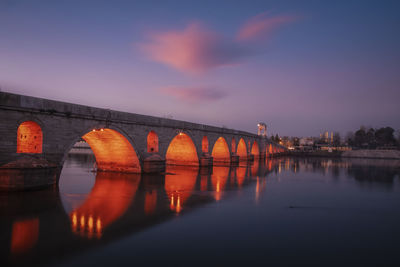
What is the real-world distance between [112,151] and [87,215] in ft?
40.5

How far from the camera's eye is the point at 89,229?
8617 millimetres

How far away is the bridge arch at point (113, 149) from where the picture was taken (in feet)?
65.9

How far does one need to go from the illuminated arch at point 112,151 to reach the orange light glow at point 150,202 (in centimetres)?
644

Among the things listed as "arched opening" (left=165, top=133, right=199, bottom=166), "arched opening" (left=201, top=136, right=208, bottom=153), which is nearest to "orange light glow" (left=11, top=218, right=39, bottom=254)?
"arched opening" (left=165, top=133, right=199, bottom=166)

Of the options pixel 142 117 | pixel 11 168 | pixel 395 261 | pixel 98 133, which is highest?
pixel 142 117

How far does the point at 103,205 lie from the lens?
12023 mm

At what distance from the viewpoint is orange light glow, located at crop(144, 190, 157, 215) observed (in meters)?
11.4

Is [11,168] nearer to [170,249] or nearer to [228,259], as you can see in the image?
[170,249]

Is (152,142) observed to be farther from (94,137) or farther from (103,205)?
(103,205)

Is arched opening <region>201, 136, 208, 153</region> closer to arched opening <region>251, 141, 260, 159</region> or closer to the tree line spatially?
arched opening <region>251, 141, 260, 159</region>

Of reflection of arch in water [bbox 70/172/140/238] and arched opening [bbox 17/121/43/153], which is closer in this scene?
reflection of arch in water [bbox 70/172/140/238]

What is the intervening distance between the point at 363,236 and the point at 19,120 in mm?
14754

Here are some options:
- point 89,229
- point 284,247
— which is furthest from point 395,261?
point 89,229

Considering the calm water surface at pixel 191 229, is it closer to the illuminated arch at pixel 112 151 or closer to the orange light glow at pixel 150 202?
the orange light glow at pixel 150 202
